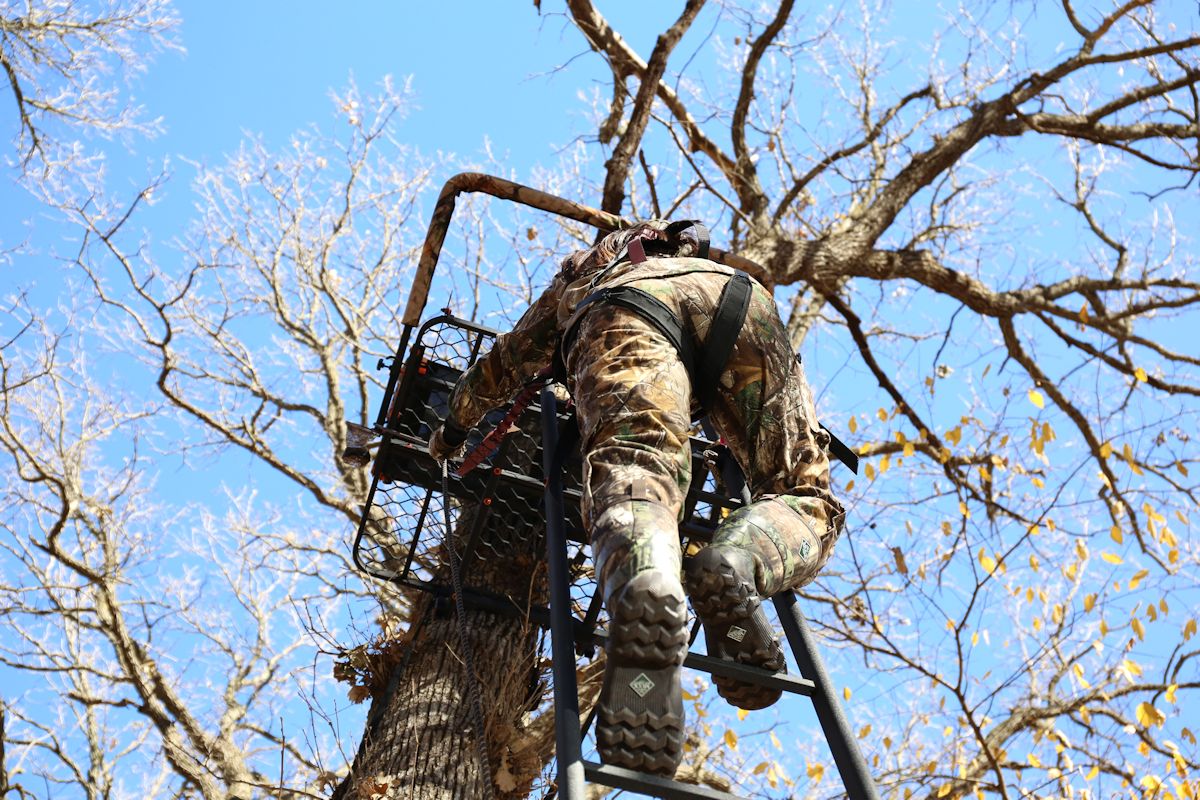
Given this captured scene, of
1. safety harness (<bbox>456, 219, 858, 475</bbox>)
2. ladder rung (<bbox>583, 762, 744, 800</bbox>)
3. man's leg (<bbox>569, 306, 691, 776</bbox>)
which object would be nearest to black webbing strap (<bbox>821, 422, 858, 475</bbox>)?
→ safety harness (<bbox>456, 219, 858, 475</bbox>)

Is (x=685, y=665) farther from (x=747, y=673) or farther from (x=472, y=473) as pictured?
(x=472, y=473)

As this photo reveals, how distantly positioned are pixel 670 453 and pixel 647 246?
106cm

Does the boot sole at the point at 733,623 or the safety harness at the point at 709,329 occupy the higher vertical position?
the safety harness at the point at 709,329

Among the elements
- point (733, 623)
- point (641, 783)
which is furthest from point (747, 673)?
point (641, 783)

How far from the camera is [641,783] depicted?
213cm

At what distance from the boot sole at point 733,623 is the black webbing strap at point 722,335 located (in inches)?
23.8

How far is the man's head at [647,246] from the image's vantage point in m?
3.40

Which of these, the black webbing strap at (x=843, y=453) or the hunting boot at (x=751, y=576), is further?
the black webbing strap at (x=843, y=453)

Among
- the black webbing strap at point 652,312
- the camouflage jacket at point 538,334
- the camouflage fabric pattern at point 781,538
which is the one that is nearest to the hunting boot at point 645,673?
the camouflage fabric pattern at point 781,538

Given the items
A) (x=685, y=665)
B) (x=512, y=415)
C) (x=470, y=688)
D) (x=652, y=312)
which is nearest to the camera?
(x=685, y=665)

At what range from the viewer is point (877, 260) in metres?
6.79

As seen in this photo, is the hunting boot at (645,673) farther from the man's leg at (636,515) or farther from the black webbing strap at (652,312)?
the black webbing strap at (652,312)

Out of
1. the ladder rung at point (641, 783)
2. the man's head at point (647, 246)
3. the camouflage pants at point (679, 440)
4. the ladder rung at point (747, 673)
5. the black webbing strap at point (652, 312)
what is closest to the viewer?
the ladder rung at point (641, 783)

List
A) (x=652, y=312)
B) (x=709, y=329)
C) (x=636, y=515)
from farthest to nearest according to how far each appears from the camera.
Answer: (x=709, y=329) < (x=652, y=312) < (x=636, y=515)
